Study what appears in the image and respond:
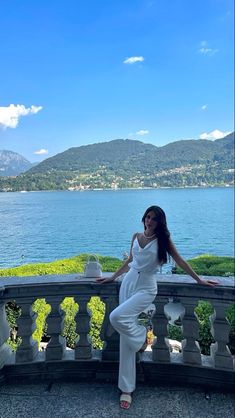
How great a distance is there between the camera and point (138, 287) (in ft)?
9.58

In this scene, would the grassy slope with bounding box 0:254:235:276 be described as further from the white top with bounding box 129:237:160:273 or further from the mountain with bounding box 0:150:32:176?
the white top with bounding box 129:237:160:273

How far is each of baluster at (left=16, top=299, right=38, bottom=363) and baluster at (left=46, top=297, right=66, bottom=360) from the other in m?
0.16

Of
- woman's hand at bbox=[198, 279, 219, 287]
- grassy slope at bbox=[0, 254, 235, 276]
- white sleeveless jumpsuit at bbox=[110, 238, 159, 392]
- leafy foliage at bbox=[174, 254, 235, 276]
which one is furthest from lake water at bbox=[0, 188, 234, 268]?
leafy foliage at bbox=[174, 254, 235, 276]

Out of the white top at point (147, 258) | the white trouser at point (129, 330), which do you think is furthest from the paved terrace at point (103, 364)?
the white top at point (147, 258)

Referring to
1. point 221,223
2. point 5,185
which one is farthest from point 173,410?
point 221,223

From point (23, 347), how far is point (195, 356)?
1.74m

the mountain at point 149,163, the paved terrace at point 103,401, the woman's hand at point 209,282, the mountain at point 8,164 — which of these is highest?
the mountain at point 149,163

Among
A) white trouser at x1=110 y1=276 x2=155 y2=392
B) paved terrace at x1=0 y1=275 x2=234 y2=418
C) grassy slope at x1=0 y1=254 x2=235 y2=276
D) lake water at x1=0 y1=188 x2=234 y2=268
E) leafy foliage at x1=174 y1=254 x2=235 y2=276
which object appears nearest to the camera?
white trouser at x1=110 y1=276 x2=155 y2=392

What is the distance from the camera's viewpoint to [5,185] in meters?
7.25

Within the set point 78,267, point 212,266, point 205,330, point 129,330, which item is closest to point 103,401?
point 129,330

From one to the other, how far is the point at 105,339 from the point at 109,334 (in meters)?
0.08

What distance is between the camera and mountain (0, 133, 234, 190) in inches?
2173

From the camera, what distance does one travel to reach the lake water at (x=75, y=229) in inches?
260

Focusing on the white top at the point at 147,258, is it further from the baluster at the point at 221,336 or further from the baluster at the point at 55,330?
the baluster at the point at 55,330
